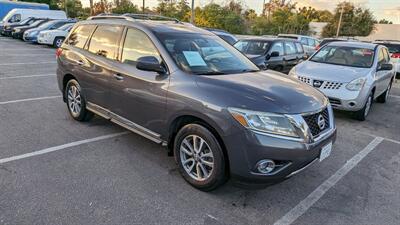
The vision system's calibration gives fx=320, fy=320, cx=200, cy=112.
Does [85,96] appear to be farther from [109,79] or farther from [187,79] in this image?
[187,79]

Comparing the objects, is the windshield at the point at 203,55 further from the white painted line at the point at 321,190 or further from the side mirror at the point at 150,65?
the white painted line at the point at 321,190

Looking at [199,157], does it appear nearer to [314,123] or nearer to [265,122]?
[265,122]

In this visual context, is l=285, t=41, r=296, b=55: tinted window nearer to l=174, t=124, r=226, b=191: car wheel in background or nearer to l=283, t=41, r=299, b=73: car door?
l=283, t=41, r=299, b=73: car door

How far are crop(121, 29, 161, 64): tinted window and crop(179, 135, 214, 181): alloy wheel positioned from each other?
3.84 ft

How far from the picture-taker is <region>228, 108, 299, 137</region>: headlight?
3029 mm

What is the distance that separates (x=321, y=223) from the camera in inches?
121

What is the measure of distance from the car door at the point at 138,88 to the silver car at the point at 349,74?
3969 millimetres

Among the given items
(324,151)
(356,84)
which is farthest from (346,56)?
(324,151)

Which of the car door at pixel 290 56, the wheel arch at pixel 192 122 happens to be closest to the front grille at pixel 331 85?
the wheel arch at pixel 192 122

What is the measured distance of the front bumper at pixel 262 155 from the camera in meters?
2.99

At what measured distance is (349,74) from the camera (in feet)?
22.0

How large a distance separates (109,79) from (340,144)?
382 cm

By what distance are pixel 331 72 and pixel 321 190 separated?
3.86m

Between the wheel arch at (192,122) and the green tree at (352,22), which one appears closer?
the wheel arch at (192,122)
